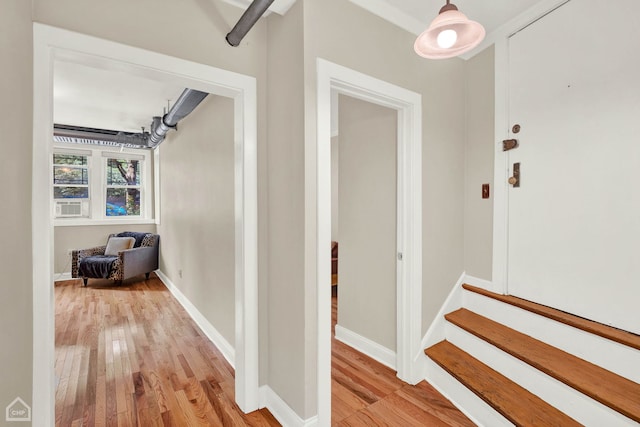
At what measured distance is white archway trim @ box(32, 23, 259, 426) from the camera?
119cm

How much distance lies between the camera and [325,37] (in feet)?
5.40

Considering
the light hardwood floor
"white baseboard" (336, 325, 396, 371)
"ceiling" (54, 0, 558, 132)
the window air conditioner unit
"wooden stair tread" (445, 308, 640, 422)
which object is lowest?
the light hardwood floor

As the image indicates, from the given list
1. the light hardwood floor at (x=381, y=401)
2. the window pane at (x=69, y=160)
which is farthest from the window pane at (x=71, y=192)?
the light hardwood floor at (x=381, y=401)

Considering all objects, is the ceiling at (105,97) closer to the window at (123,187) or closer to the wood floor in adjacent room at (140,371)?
the window at (123,187)

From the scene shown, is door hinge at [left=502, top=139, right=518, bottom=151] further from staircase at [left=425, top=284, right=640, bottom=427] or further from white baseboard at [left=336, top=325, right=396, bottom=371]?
white baseboard at [left=336, top=325, right=396, bottom=371]

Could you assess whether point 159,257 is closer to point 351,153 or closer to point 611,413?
point 351,153

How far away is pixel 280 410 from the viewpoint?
1.77m

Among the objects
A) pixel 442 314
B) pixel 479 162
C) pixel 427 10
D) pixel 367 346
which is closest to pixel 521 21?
pixel 427 10

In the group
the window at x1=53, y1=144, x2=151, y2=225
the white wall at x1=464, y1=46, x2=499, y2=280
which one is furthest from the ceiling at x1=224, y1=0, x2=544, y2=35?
the window at x1=53, y1=144, x2=151, y2=225

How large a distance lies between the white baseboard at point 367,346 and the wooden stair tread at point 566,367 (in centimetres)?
63

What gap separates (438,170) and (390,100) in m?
0.69

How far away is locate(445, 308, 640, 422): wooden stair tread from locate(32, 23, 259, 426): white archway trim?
160 cm

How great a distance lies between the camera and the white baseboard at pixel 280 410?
162 centimetres

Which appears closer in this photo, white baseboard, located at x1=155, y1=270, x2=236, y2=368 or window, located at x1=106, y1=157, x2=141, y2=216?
white baseboard, located at x1=155, y1=270, x2=236, y2=368
